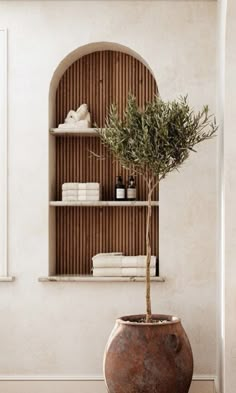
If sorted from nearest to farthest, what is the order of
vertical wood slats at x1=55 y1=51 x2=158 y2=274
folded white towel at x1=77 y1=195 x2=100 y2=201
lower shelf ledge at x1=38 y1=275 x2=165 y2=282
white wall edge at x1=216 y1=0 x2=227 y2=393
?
white wall edge at x1=216 y1=0 x2=227 y2=393 → lower shelf ledge at x1=38 y1=275 x2=165 y2=282 → folded white towel at x1=77 y1=195 x2=100 y2=201 → vertical wood slats at x1=55 y1=51 x2=158 y2=274

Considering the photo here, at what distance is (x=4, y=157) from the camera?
5242 mm

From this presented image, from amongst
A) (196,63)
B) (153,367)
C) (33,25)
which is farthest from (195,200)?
(33,25)

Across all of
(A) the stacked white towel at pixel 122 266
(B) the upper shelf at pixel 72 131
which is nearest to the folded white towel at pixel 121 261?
(A) the stacked white towel at pixel 122 266

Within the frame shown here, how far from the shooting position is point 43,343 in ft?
17.1

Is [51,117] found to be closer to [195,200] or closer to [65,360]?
[195,200]

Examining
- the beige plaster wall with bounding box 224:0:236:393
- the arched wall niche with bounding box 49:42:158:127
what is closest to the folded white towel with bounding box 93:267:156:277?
the beige plaster wall with bounding box 224:0:236:393

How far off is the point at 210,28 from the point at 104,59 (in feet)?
2.72

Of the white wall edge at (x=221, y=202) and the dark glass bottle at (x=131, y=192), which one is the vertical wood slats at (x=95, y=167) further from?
the white wall edge at (x=221, y=202)

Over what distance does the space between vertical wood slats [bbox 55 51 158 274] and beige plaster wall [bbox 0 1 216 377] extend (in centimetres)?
30

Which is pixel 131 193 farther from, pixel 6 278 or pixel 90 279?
pixel 6 278

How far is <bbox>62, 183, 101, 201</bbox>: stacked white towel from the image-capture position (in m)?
5.25

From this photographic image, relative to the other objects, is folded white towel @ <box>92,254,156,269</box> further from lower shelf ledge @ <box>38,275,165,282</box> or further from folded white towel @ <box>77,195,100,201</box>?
folded white towel @ <box>77,195,100,201</box>

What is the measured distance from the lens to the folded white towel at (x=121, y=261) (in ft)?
17.0

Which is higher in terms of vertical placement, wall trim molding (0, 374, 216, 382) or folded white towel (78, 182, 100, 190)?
folded white towel (78, 182, 100, 190)
